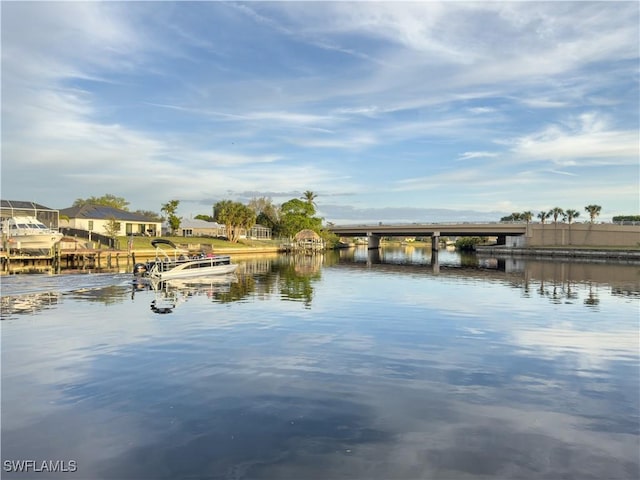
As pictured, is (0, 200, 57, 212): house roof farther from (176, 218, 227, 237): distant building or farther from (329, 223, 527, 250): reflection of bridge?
(329, 223, 527, 250): reflection of bridge

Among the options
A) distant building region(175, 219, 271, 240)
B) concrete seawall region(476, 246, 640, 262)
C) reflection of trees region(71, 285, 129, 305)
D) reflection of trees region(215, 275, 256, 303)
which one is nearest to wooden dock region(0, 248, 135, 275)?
reflection of trees region(71, 285, 129, 305)

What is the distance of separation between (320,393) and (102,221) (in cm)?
10252

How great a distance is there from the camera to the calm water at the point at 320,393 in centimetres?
976

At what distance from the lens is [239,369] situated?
53.5 ft

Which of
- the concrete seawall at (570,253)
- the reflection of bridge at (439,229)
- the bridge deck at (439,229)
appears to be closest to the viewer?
the concrete seawall at (570,253)

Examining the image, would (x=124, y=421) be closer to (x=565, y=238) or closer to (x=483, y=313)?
(x=483, y=313)

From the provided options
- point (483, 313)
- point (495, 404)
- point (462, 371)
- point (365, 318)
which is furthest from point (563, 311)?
point (495, 404)

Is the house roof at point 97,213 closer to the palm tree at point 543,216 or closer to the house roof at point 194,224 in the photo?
the house roof at point 194,224

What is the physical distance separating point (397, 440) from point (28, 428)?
903 cm

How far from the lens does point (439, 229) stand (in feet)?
447

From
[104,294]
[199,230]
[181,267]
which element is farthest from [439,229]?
[104,294]

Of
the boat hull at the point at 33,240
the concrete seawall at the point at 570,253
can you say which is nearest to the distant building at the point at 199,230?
the boat hull at the point at 33,240

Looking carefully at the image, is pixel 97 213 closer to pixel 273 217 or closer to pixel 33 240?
pixel 33 240

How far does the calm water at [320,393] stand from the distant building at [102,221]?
257ft
